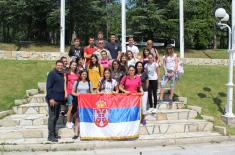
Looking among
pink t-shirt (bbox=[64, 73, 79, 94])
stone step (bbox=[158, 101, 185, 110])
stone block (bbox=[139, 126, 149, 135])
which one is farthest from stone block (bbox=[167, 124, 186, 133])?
pink t-shirt (bbox=[64, 73, 79, 94])

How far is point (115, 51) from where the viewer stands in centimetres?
1300

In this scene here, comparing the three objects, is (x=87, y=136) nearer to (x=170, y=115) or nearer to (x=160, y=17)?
(x=170, y=115)

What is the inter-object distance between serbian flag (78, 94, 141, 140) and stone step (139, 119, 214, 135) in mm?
594

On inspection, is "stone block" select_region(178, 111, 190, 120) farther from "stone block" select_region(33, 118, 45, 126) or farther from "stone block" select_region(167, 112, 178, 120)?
"stone block" select_region(33, 118, 45, 126)

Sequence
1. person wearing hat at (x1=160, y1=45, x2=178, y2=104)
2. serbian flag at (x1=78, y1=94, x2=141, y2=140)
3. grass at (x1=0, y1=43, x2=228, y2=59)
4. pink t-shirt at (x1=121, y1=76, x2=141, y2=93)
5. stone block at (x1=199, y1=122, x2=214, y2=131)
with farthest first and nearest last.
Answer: grass at (x1=0, y1=43, x2=228, y2=59)
person wearing hat at (x1=160, y1=45, x2=178, y2=104)
stone block at (x1=199, y1=122, x2=214, y2=131)
pink t-shirt at (x1=121, y1=76, x2=141, y2=93)
serbian flag at (x1=78, y1=94, x2=141, y2=140)

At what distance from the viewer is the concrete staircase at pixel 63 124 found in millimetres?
10203

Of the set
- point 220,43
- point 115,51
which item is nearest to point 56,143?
point 115,51

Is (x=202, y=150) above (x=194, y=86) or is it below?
below

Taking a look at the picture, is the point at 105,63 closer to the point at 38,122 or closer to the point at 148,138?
the point at 38,122

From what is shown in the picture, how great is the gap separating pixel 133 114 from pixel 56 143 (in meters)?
2.18

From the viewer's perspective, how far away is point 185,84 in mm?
15180

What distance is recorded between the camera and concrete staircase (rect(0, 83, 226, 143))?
10.2 m

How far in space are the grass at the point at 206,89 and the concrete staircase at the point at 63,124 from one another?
98 centimetres

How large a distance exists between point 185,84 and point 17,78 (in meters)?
6.33
